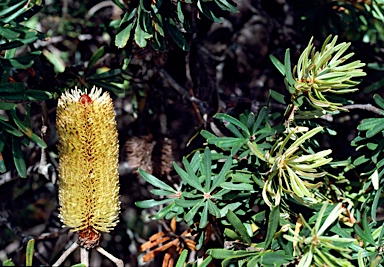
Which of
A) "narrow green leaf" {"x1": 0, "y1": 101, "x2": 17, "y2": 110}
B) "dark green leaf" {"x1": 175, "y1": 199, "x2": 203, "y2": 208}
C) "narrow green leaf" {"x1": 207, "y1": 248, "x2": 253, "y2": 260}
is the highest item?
"narrow green leaf" {"x1": 0, "y1": 101, "x2": 17, "y2": 110}

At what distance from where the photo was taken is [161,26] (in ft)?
3.19

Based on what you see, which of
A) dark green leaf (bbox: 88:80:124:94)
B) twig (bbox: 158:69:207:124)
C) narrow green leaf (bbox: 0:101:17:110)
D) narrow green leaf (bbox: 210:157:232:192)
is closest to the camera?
narrow green leaf (bbox: 0:101:17:110)

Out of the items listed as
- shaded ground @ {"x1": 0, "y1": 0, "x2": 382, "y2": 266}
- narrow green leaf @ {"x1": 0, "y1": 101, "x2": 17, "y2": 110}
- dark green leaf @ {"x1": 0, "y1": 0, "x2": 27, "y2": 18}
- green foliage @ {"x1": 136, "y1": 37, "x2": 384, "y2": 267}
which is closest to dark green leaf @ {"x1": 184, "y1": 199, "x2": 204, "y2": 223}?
green foliage @ {"x1": 136, "y1": 37, "x2": 384, "y2": 267}

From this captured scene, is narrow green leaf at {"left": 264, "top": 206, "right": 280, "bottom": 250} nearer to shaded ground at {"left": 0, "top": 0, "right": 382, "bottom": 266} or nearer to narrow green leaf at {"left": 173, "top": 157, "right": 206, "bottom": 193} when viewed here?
narrow green leaf at {"left": 173, "top": 157, "right": 206, "bottom": 193}

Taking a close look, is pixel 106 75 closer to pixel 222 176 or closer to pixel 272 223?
pixel 222 176

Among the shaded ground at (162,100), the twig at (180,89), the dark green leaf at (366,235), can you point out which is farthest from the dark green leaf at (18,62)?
the dark green leaf at (366,235)

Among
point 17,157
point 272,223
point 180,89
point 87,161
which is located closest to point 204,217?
point 272,223

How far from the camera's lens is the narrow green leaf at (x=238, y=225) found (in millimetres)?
876

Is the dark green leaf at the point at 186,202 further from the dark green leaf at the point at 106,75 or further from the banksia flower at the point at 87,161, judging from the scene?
the dark green leaf at the point at 106,75

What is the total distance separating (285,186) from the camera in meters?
0.92

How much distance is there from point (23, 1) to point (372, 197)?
30.2 inches

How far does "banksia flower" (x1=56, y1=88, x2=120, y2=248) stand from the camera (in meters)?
0.84

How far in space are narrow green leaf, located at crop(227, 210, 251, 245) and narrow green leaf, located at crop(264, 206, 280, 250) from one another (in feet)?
0.14

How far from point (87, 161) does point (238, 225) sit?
0.29 meters
